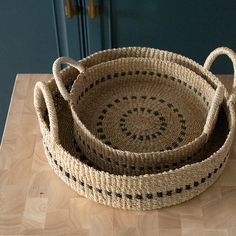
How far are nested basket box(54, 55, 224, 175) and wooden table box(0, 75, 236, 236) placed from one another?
0.08 metres

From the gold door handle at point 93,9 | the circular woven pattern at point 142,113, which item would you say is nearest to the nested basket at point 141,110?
the circular woven pattern at point 142,113

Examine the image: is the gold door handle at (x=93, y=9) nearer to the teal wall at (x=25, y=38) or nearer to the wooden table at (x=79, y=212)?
the teal wall at (x=25, y=38)

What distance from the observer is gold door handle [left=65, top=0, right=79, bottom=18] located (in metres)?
1.15

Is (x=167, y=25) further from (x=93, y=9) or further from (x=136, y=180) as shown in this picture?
(x=136, y=180)

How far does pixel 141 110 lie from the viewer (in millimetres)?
895

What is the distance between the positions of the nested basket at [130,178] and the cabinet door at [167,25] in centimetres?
44

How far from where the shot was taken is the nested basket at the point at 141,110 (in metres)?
0.76

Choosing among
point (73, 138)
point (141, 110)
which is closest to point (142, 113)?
point (141, 110)

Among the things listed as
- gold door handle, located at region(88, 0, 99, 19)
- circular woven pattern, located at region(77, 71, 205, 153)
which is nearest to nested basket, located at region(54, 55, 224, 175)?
circular woven pattern, located at region(77, 71, 205, 153)

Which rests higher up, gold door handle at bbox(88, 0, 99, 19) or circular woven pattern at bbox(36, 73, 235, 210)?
gold door handle at bbox(88, 0, 99, 19)

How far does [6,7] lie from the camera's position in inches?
47.2

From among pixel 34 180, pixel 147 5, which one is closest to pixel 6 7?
pixel 147 5

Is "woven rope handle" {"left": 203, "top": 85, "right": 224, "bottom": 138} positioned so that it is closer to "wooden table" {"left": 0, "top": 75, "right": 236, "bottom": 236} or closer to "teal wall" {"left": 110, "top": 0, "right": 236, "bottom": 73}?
"wooden table" {"left": 0, "top": 75, "right": 236, "bottom": 236}

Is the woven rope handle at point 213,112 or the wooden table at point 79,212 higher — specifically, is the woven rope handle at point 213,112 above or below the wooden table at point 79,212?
above
